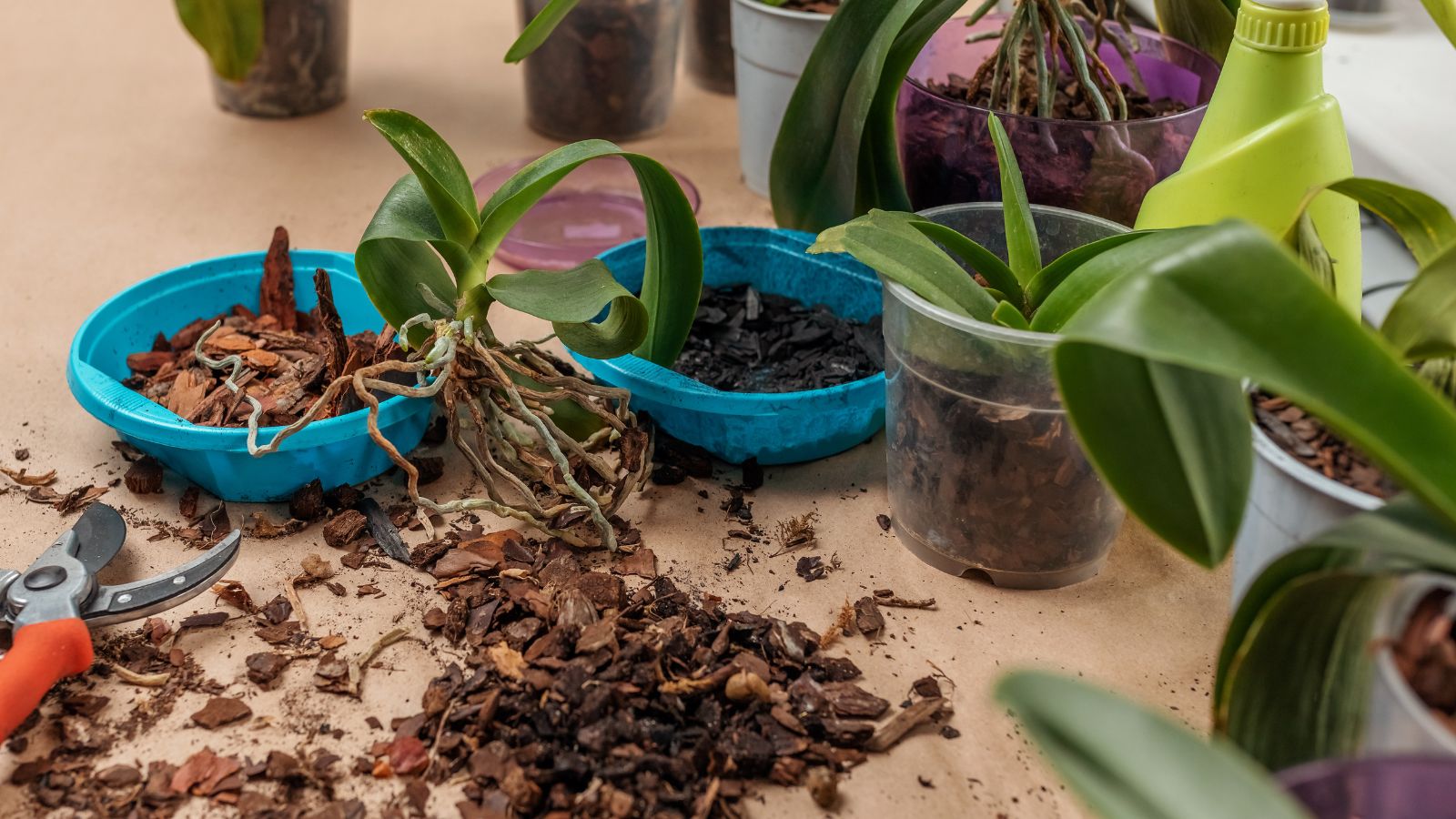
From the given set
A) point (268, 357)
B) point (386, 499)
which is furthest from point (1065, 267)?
point (268, 357)

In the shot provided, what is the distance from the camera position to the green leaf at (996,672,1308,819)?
19.1 inches

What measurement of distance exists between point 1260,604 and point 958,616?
313mm

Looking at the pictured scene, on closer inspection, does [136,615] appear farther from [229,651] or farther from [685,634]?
[685,634]

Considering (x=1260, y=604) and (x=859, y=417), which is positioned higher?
(x=1260, y=604)

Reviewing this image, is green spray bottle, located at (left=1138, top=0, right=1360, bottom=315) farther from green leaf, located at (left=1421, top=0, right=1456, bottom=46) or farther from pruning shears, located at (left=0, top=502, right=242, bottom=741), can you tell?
pruning shears, located at (left=0, top=502, right=242, bottom=741)

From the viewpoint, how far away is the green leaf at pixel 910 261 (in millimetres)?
909

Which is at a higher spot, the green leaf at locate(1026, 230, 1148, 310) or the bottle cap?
the bottle cap

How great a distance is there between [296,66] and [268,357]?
736mm

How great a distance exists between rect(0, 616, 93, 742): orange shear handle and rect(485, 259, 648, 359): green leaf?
1.25 feet

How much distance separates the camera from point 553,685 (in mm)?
866

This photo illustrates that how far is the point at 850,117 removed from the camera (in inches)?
46.6

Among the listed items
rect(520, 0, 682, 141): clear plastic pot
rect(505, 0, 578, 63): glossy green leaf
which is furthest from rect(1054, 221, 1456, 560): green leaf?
rect(520, 0, 682, 141): clear plastic pot

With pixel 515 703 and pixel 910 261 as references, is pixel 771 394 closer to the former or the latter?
pixel 910 261

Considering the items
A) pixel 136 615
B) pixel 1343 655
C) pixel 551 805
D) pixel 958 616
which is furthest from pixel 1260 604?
pixel 136 615
